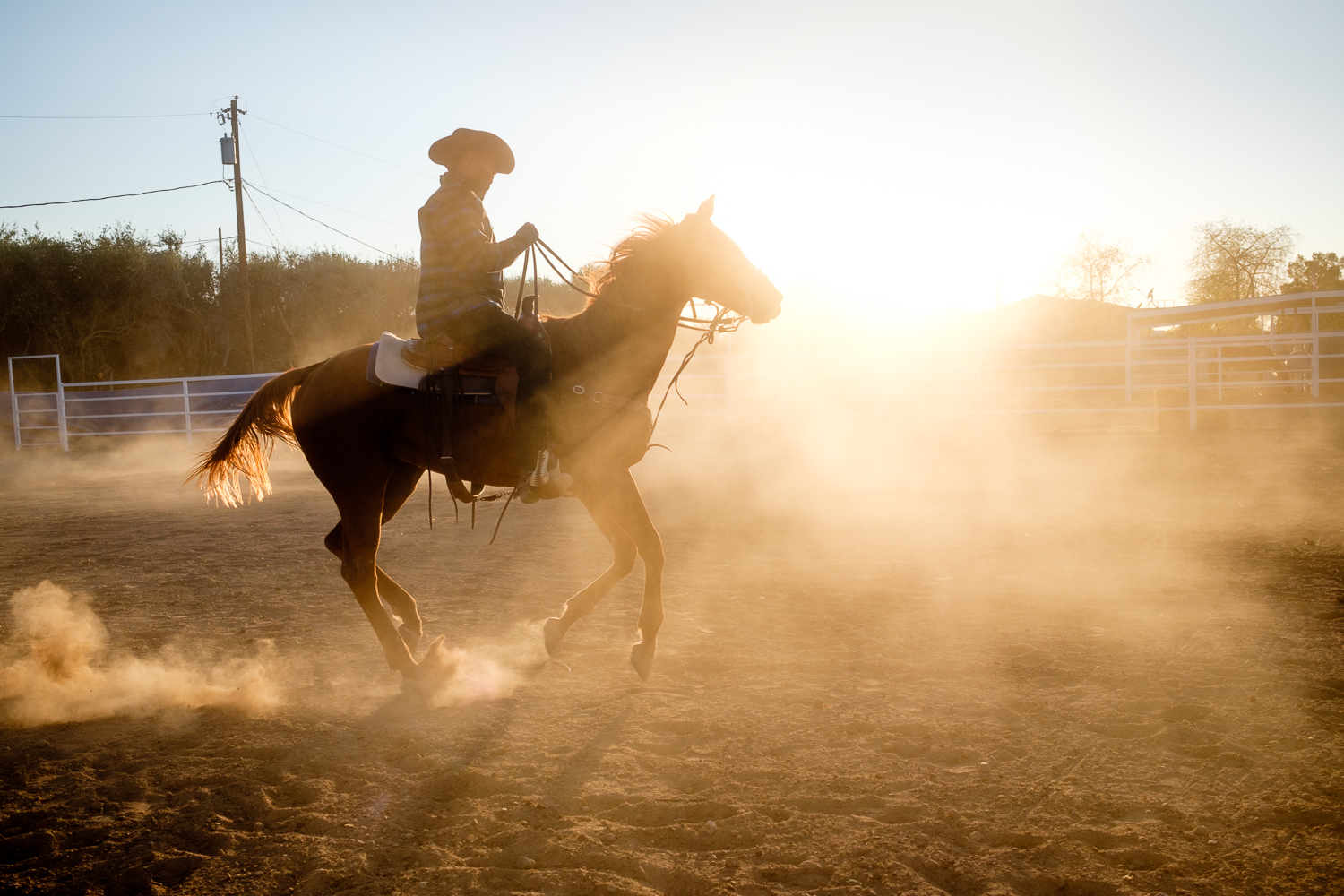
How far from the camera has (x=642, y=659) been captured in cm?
417

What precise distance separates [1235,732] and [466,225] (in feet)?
12.8

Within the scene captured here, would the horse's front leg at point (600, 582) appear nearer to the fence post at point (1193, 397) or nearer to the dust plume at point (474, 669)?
the dust plume at point (474, 669)

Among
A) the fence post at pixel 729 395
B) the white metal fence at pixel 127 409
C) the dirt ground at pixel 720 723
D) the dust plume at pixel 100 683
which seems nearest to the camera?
the dirt ground at pixel 720 723

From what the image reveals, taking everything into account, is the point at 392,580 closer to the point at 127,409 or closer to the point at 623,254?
the point at 623,254

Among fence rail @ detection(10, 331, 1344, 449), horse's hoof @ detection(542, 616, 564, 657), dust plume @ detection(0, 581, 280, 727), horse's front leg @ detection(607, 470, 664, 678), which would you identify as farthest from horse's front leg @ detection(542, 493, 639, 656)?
fence rail @ detection(10, 331, 1344, 449)

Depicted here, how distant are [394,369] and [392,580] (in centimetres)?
119

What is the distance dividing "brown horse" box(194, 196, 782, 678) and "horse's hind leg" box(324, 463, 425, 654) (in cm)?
3

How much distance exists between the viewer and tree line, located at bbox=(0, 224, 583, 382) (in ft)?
102

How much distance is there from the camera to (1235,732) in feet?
10.7

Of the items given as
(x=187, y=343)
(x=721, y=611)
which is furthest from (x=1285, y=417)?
(x=187, y=343)

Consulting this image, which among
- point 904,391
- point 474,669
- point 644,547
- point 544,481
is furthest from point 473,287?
point 904,391

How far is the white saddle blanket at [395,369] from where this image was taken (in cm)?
433

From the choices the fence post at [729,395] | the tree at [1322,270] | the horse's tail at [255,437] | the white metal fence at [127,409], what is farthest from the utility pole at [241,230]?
the tree at [1322,270]

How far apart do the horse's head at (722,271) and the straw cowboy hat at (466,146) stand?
39.2 inches
